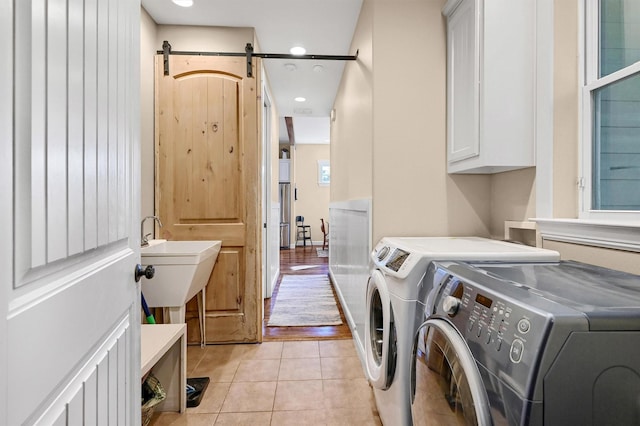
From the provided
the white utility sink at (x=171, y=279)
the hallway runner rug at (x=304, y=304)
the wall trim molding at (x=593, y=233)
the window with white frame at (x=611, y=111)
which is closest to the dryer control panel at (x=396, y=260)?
the wall trim molding at (x=593, y=233)

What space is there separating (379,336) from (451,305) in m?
0.86

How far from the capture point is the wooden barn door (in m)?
2.61

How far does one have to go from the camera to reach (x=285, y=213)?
8172mm

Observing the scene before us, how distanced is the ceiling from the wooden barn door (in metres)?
0.29

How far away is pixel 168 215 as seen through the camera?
2598 millimetres

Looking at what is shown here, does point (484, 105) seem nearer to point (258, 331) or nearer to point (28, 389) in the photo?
point (28, 389)

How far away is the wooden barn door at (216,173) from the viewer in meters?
2.61

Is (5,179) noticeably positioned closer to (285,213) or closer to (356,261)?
(356,261)

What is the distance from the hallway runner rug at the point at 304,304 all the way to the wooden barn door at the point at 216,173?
2.11ft

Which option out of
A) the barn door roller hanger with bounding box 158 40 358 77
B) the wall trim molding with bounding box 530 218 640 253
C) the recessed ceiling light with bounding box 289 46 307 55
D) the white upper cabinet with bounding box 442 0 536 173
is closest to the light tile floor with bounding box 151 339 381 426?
the wall trim molding with bounding box 530 218 640 253

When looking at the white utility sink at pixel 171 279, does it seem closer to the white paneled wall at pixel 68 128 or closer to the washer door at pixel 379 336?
the washer door at pixel 379 336

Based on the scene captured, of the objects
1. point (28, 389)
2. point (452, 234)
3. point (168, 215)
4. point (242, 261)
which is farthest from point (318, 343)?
point (28, 389)

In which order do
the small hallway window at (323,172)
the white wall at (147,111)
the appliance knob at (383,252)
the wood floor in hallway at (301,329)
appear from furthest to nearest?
the small hallway window at (323,172)
the wood floor in hallway at (301,329)
the white wall at (147,111)
the appliance knob at (383,252)

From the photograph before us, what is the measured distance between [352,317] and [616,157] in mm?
1992
